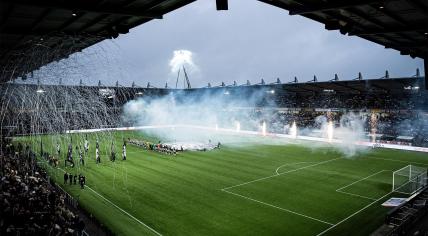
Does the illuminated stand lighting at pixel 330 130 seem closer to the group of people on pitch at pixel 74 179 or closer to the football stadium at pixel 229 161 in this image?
the football stadium at pixel 229 161

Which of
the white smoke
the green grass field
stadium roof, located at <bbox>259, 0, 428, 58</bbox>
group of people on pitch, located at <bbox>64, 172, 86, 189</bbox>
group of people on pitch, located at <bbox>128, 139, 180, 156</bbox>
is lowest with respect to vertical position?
the green grass field

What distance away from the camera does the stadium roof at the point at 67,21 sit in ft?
36.3

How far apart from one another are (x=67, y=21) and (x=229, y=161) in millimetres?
26174

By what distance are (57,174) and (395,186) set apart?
1144 inches

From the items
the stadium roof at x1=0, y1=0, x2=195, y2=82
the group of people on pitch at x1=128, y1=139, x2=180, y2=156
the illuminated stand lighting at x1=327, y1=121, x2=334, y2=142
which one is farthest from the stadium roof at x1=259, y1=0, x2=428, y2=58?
the illuminated stand lighting at x1=327, y1=121, x2=334, y2=142

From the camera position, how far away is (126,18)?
533 inches

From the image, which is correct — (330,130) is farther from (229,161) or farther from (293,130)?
(229,161)

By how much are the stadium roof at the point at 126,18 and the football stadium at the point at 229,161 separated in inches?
1.9

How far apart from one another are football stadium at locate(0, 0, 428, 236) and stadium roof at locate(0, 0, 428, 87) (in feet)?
0.16

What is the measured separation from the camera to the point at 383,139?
1917 inches

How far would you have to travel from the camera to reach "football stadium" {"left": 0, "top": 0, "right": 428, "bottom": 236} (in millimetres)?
13047

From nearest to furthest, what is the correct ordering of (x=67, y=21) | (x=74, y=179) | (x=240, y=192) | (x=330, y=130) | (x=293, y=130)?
(x=67, y=21) < (x=240, y=192) < (x=74, y=179) < (x=330, y=130) < (x=293, y=130)

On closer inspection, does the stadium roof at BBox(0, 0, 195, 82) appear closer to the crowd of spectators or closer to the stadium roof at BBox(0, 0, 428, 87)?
the stadium roof at BBox(0, 0, 428, 87)

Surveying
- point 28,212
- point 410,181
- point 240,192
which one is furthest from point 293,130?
point 28,212
